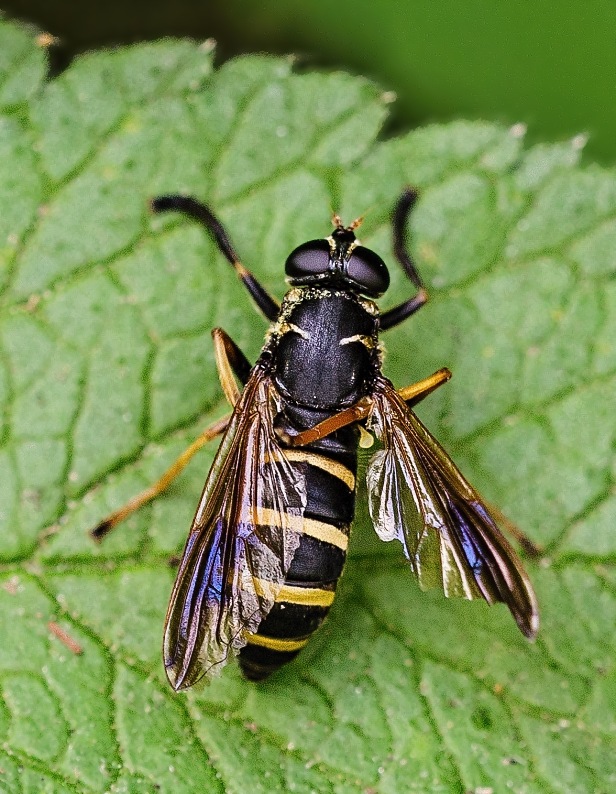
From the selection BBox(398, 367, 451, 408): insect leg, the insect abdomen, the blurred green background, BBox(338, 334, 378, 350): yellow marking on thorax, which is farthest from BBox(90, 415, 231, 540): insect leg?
the blurred green background

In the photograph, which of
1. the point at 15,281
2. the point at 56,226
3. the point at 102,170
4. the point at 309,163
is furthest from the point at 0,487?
the point at 309,163

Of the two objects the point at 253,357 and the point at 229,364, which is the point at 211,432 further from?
the point at 253,357

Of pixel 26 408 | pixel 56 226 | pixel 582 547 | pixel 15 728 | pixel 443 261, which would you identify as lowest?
pixel 15 728

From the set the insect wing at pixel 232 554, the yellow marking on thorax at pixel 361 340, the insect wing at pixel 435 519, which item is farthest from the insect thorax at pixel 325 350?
the insect wing at pixel 232 554

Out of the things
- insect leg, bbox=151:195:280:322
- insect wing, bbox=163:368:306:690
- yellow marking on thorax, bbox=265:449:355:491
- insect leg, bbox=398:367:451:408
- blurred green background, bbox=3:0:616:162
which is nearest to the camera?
insect wing, bbox=163:368:306:690

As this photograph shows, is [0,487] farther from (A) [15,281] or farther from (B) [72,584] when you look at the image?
(A) [15,281]

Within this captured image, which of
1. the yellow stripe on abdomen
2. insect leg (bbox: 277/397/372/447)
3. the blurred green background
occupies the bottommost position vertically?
the yellow stripe on abdomen

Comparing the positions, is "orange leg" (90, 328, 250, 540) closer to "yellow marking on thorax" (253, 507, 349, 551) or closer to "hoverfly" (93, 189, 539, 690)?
"hoverfly" (93, 189, 539, 690)
